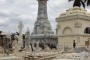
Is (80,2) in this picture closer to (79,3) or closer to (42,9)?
(79,3)

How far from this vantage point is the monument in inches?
1892

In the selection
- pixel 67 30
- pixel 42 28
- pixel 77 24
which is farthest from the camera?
pixel 42 28

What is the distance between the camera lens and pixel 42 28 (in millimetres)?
52781

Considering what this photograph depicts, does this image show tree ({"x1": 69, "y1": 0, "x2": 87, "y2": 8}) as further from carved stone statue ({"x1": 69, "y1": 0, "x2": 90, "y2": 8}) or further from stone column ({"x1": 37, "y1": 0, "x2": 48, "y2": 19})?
stone column ({"x1": 37, "y1": 0, "x2": 48, "y2": 19})

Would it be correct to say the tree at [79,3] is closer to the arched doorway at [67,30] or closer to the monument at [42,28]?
the arched doorway at [67,30]

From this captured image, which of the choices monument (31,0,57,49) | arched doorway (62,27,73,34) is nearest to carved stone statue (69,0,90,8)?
arched doorway (62,27,73,34)

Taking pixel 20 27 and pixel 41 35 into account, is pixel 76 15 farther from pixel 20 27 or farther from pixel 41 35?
pixel 41 35

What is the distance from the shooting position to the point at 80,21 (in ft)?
81.0

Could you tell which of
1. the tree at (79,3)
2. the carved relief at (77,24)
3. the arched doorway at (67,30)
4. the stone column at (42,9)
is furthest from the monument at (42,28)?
the carved relief at (77,24)

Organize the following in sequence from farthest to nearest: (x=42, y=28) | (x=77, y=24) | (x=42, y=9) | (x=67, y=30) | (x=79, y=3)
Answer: (x=42, y=9)
(x=42, y=28)
(x=79, y=3)
(x=67, y=30)
(x=77, y=24)

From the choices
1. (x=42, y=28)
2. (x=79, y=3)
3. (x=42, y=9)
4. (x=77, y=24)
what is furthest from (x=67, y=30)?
(x=42, y=9)

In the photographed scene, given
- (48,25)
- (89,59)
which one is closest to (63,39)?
(89,59)

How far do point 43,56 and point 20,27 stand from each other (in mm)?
4737

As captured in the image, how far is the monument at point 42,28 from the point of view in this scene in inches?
1892
